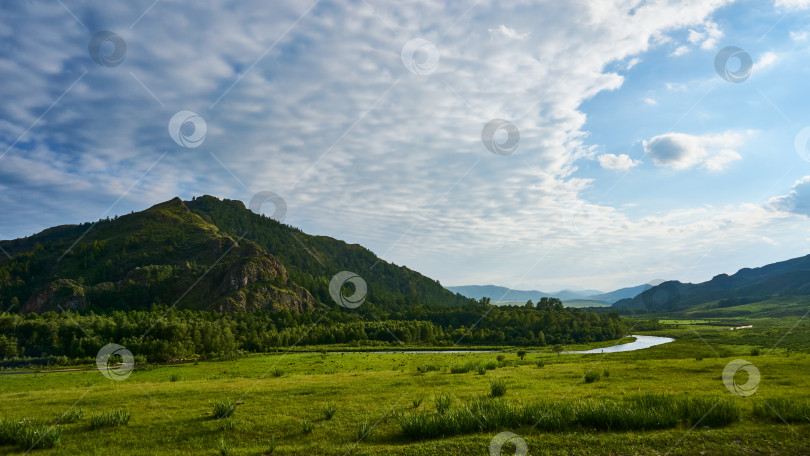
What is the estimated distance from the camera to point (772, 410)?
16.3 m

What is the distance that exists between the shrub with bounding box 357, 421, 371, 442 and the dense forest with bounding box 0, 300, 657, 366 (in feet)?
318

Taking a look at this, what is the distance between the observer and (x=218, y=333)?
123938 millimetres

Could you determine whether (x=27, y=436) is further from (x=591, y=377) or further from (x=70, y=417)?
(x=591, y=377)

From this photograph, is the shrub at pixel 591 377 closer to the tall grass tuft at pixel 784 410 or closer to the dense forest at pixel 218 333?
the tall grass tuft at pixel 784 410

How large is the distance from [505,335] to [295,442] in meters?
175

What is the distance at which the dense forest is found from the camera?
347ft

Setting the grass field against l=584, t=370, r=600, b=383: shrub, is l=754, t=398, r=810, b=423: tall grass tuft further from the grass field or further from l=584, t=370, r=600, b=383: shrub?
l=584, t=370, r=600, b=383: shrub

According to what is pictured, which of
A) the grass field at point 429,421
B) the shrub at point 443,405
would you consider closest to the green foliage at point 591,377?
the grass field at point 429,421

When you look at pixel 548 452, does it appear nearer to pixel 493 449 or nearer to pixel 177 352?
pixel 493 449

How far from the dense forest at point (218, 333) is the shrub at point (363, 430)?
318 feet

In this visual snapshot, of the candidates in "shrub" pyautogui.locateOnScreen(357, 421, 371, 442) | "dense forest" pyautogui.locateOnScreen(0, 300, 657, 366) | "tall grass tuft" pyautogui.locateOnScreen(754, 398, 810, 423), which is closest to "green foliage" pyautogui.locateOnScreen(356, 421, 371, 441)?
"shrub" pyautogui.locateOnScreen(357, 421, 371, 442)

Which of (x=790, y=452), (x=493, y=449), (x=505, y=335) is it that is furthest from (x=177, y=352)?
(x=505, y=335)

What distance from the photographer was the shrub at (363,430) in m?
16.4

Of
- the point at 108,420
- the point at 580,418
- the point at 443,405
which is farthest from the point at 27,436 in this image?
the point at 580,418
